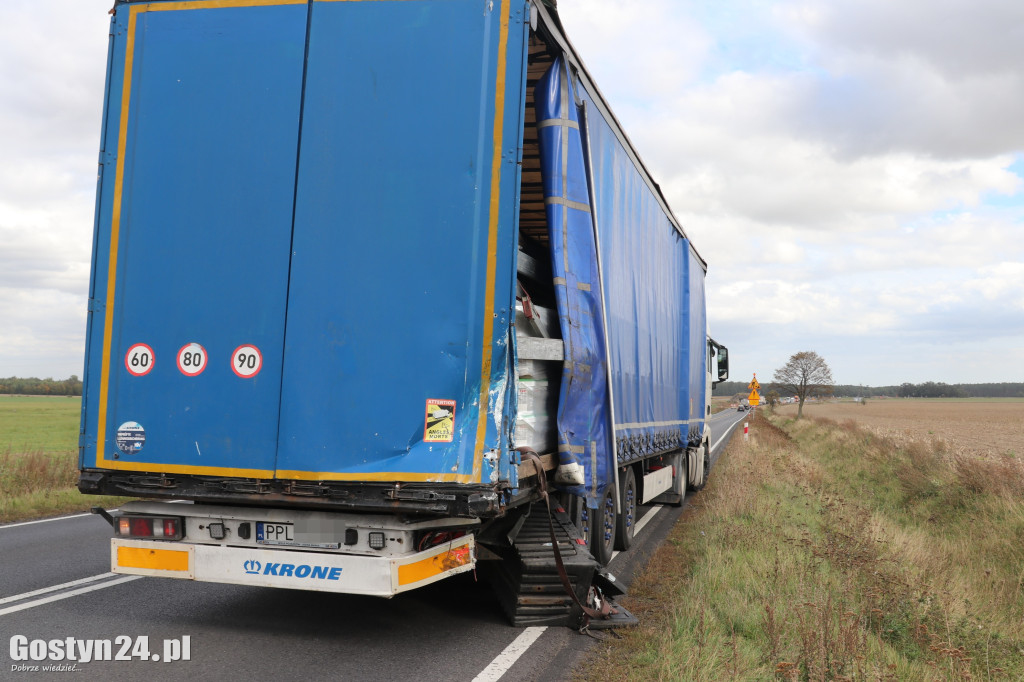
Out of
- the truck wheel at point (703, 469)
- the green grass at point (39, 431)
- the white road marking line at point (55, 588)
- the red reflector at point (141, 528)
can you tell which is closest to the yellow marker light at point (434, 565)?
the red reflector at point (141, 528)

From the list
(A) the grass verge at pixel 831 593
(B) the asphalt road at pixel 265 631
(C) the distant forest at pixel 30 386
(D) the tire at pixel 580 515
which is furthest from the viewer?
(C) the distant forest at pixel 30 386

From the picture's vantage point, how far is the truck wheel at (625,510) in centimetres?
788

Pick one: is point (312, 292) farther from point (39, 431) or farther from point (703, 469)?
point (39, 431)

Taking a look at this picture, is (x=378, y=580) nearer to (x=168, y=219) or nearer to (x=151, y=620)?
(x=151, y=620)

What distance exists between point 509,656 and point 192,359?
2581 mm

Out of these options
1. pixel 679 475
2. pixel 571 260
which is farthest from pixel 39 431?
pixel 571 260

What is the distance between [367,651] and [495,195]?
2834 mm

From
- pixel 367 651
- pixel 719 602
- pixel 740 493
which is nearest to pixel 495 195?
pixel 367 651

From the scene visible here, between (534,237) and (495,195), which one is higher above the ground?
(534,237)

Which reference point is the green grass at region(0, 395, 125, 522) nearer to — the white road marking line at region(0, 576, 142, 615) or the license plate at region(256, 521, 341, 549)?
the white road marking line at region(0, 576, 142, 615)

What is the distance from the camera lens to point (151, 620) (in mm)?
5145

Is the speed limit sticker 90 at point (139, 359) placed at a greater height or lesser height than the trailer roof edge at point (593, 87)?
lesser

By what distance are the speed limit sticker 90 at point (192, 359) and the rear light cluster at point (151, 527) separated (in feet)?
2.92

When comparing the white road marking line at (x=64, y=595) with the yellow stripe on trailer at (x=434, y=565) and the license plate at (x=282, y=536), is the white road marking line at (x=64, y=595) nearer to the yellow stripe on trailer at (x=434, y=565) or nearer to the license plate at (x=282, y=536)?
the license plate at (x=282, y=536)
